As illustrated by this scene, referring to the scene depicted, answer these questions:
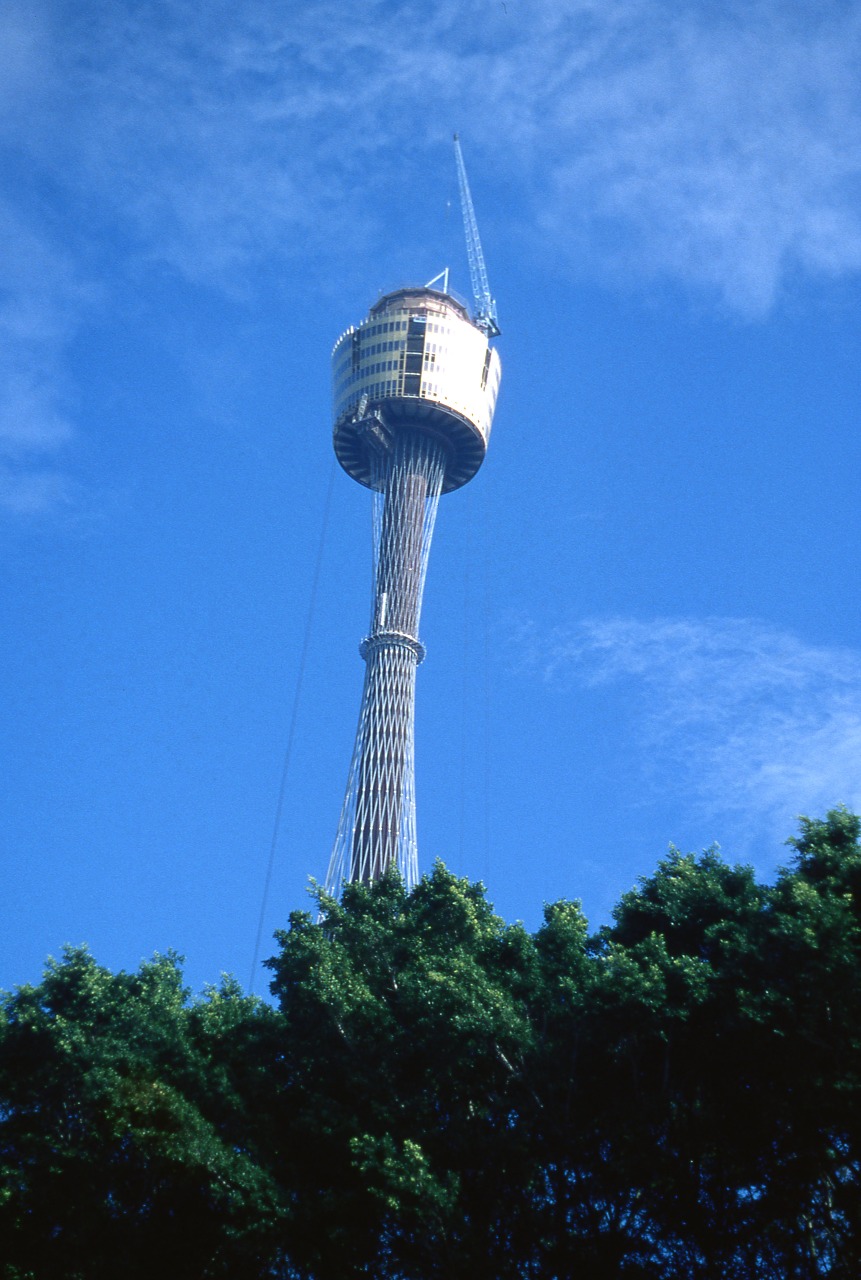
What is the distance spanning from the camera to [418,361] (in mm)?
129000

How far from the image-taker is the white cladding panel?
129 meters

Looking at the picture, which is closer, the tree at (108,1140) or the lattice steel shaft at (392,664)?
the tree at (108,1140)

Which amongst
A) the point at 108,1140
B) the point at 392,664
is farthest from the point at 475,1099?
the point at 392,664

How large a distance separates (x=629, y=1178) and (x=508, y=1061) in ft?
14.5

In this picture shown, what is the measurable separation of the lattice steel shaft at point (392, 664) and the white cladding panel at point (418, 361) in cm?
466

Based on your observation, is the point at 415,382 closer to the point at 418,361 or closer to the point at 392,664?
the point at 418,361

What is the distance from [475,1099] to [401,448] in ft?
318

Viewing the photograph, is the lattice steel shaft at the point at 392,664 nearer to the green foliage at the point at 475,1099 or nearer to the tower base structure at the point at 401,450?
the tower base structure at the point at 401,450

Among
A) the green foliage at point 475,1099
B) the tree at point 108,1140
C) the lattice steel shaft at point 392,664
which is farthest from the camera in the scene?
the lattice steel shaft at point 392,664

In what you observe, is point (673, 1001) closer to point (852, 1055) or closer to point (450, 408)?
point (852, 1055)

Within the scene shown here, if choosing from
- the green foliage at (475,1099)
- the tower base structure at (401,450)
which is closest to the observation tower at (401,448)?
the tower base structure at (401,450)

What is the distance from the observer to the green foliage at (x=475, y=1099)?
34281mm

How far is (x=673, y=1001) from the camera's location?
1406 inches

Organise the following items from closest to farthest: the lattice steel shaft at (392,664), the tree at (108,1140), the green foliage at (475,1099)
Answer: the green foliage at (475,1099) < the tree at (108,1140) < the lattice steel shaft at (392,664)
